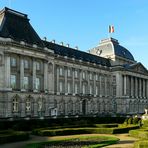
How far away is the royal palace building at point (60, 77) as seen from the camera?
56.2 metres

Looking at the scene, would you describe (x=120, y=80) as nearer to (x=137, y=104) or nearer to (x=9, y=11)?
(x=137, y=104)

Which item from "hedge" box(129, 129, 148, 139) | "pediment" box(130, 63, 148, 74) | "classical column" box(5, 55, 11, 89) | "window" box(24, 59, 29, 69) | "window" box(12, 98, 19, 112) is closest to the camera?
"hedge" box(129, 129, 148, 139)

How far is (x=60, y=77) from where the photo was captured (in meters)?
73.3

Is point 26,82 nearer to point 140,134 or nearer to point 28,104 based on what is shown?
point 28,104

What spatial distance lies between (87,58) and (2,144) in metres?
57.3

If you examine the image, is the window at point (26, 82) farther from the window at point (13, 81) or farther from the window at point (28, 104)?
the window at point (13, 81)

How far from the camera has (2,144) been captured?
1189 inches

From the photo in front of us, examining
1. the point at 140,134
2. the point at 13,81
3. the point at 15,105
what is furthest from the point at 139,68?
the point at 140,134

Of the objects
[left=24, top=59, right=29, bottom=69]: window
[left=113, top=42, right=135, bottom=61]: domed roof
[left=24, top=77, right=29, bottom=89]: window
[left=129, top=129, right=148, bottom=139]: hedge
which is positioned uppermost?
[left=113, top=42, right=135, bottom=61]: domed roof

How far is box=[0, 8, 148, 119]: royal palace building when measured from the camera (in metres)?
56.2

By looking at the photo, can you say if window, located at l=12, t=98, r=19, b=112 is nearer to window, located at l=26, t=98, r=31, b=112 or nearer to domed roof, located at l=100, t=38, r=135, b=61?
window, located at l=26, t=98, r=31, b=112

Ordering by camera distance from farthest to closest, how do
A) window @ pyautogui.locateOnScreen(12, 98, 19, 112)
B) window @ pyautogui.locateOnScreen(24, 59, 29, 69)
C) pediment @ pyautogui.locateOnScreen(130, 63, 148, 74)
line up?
pediment @ pyautogui.locateOnScreen(130, 63, 148, 74) → window @ pyautogui.locateOnScreen(24, 59, 29, 69) → window @ pyautogui.locateOnScreen(12, 98, 19, 112)

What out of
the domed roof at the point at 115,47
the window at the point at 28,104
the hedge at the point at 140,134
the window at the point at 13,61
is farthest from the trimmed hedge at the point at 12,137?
the domed roof at the point at 115,47

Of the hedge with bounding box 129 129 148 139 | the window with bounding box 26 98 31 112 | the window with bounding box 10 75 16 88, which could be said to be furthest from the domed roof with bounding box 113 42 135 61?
the hedge with bounding box 129 129 148 139
